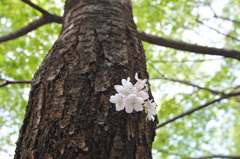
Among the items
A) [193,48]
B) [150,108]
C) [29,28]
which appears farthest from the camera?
[29,28]

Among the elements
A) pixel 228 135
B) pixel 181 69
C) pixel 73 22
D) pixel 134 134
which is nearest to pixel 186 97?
pixel 181 69

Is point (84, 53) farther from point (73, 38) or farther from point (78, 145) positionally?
point (78, 145)

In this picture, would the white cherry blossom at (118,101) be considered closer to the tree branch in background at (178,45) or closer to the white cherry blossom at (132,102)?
the white cherry blossom at (132,102)

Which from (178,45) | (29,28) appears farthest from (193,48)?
(29,28)

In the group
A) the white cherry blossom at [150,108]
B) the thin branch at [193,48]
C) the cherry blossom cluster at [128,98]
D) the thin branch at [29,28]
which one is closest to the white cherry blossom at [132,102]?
the cherry blossom cluster at [128,98]

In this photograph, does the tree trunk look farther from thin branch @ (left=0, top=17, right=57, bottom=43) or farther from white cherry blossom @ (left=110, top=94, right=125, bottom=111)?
thin branch @ (left=0, top=17, right=57, bottom=43)

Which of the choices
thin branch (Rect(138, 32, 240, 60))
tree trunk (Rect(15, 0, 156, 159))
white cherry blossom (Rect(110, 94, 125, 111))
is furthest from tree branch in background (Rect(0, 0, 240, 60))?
white cherry blossom (Rect(110, 94, 125, 111))

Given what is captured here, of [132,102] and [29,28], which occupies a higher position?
[29,28]

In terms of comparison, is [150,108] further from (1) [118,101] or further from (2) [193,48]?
(2) [193,48]
